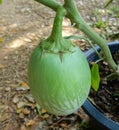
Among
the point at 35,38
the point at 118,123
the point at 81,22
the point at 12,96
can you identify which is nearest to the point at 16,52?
the point at 35,38

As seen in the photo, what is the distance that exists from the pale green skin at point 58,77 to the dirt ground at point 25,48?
2.09 feet

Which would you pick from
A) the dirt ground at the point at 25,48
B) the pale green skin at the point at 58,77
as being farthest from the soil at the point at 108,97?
the pale green skin at the point at 58,77

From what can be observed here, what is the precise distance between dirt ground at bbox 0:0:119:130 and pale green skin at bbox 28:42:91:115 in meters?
0.64

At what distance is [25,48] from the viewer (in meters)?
1.80

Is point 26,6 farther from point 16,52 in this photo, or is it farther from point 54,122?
point 54,122

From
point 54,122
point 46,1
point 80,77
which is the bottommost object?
point 54,122

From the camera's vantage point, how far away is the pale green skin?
0.49m

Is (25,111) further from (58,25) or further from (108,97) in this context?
(58,25)

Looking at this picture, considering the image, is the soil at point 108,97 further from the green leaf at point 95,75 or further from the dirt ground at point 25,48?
the green leaf at point 95,75

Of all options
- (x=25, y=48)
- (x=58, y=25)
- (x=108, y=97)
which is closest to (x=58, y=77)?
(x=58, y=25)

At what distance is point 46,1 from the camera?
52 cm

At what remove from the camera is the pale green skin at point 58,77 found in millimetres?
487

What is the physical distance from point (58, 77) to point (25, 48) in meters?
1.34

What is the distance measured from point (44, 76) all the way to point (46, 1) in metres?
0.13
